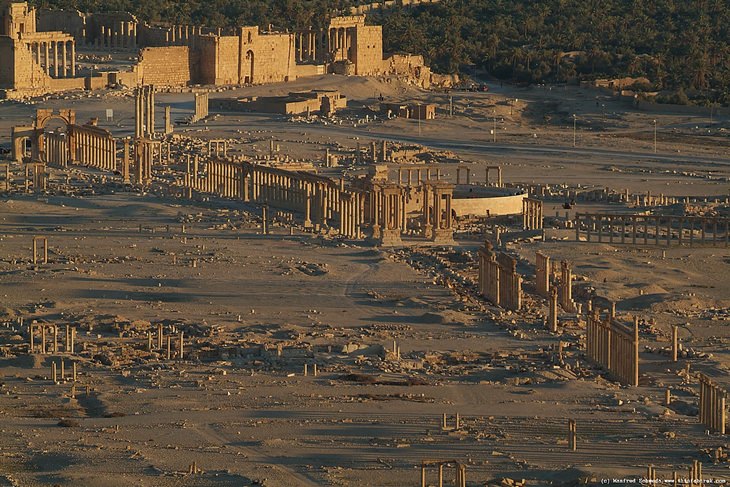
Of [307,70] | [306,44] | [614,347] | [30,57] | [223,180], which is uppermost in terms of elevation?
[30,57]

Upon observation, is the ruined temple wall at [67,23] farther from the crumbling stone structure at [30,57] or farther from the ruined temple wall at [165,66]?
the ruined temple wall at [165,66]

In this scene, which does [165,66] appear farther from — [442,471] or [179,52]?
[442,471]

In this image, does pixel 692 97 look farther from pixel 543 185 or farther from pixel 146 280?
pixel 146 280

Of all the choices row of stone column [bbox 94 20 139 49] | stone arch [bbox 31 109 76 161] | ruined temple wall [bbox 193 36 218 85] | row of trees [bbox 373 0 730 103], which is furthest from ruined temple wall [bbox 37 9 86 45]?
stone arch [bbox 31 109 76 161]

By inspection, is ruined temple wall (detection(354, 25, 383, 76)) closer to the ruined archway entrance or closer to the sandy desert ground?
the ruined archway entrance

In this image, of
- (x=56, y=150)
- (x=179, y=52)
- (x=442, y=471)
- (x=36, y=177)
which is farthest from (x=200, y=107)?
(x=442, y=471)

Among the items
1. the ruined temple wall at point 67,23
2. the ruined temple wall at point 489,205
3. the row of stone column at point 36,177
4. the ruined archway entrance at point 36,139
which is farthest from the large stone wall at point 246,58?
the ruined temple wall at point 489,205
